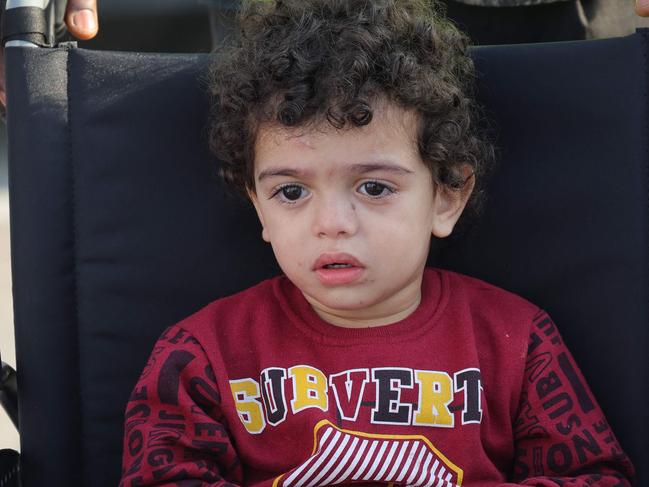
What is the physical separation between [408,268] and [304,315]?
0.61 feet

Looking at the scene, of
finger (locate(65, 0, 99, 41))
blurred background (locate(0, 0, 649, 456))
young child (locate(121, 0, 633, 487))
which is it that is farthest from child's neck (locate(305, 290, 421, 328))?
finger (locate(65, 0, 99, 41))

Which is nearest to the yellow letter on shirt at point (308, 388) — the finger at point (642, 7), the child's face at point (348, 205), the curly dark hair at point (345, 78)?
the child's face at point (348, 205)

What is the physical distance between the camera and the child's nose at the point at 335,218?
54.2 inches

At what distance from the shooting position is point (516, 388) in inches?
58.5

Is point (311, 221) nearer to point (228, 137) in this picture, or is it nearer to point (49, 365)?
point (228, 137)

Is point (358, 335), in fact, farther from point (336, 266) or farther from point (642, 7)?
point (642, 7)

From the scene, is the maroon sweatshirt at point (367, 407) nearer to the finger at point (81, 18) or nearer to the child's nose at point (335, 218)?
the child's nose at point (335, 218)

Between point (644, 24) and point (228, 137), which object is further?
point (644, 24)

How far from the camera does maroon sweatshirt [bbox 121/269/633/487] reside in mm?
1395

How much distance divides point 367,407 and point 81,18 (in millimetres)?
917

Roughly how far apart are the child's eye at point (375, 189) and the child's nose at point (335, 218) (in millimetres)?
29

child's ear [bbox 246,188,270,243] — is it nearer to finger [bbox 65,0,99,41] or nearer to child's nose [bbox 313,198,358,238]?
child's nose [bbox 313,198,358,238]

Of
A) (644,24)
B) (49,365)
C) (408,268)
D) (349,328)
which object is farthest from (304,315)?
(644,24)

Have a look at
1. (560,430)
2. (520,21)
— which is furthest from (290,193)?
(520,21)
